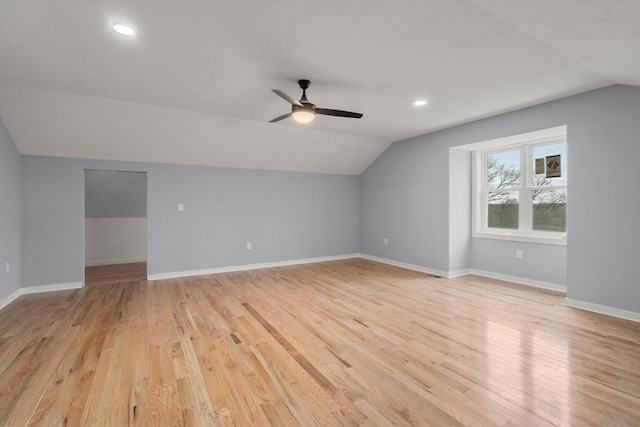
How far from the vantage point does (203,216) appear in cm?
550

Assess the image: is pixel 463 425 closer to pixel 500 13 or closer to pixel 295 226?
pixel 500 13

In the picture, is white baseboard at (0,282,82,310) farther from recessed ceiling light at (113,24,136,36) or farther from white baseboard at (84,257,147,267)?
recessed ceiling light at (113,24,136,36)

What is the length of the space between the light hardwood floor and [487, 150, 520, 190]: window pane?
6.09 ft

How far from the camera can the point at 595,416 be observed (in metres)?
1.71

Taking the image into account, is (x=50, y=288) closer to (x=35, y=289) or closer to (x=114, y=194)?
(x=35, y=289)

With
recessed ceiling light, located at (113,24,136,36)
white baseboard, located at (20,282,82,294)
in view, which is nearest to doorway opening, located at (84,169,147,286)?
white baseboard, located at (20,282,82,294)

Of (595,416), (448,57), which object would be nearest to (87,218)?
(448,57)

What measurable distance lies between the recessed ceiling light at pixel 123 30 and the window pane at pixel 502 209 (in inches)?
212

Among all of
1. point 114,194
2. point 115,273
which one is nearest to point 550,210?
point 115,273

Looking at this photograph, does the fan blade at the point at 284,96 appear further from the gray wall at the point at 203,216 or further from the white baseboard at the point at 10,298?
the white baseboard at the point at 10,298

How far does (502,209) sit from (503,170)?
0.66 m

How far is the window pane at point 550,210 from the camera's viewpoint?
4336 mm

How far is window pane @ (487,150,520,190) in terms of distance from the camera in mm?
4879

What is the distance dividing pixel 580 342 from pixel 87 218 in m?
8.10
